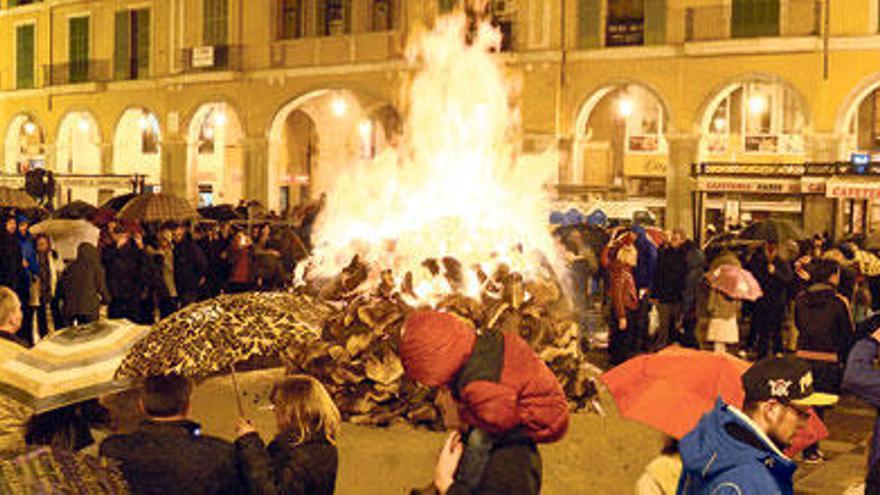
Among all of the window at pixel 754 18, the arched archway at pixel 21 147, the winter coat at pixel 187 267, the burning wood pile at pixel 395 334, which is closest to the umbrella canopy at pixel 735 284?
the burning wood pile at pixel 395 334

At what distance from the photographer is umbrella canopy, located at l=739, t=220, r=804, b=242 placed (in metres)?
17.0

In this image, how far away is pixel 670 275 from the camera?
14852 mm

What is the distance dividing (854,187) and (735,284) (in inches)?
339

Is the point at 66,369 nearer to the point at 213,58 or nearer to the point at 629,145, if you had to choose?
the point at 213,58

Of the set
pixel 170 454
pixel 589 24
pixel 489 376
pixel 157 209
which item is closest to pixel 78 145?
pixel 589 24

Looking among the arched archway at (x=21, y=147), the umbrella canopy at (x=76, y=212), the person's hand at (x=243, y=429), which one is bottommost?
the person's hand at (x=243, y=429)

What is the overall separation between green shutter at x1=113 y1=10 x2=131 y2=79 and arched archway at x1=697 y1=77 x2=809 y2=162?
17.8 meters

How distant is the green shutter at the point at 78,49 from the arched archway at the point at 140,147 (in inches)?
81.4

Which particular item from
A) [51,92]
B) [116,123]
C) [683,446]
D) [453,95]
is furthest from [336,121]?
[683,446]

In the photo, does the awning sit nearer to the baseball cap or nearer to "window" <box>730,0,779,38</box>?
"window" <box>730,0,779,38</box>

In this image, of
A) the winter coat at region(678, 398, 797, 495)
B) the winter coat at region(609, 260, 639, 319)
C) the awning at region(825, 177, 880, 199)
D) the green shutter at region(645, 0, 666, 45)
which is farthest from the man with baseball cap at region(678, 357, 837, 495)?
the green shutter at region(645, 0, 666, 45)

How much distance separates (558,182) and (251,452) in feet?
77.7

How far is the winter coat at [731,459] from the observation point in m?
3.26

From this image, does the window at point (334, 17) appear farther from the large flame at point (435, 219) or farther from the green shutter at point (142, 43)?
the large flame at point (435, 219)
